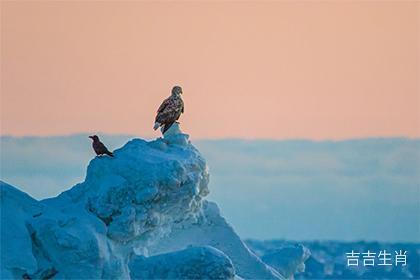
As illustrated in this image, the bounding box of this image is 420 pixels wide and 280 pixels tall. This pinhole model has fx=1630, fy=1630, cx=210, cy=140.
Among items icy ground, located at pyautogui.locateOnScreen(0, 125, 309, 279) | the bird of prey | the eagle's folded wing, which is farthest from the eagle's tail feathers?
the bird of prey

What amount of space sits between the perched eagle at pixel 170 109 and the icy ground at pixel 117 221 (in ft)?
1.28

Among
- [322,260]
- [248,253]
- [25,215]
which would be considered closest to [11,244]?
[25,215]

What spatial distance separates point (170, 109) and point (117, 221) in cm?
230

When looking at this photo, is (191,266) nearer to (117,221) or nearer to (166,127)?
(117,221)

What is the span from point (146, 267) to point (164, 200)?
114cm

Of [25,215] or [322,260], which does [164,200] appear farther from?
[322,260]

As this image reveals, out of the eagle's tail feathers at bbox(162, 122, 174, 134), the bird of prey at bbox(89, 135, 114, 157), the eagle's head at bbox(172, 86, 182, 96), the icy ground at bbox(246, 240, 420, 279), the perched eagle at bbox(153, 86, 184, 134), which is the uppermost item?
the icy ground at bbox(246, 240, 420, 279)

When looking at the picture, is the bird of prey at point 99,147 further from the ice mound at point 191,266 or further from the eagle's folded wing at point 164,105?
the ice mound at point 191,266

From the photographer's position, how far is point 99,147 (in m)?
26.6

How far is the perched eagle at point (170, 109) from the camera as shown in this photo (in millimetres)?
27344

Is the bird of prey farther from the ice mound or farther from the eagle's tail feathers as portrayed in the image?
the ice mound

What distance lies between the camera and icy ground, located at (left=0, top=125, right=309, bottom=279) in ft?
84.5

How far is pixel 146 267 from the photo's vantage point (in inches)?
1028

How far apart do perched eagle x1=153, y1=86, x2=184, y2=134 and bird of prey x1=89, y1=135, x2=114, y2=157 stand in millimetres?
1182
